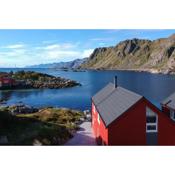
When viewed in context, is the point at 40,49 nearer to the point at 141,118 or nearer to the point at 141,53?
the point at 141,118

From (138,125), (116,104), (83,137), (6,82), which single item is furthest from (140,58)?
(138,125)

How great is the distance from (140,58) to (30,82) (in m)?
73.4

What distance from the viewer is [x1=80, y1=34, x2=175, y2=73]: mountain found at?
129 metres

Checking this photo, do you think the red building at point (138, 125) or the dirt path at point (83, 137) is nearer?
the red building at point (138, 125)

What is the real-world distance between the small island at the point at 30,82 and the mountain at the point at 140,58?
35.0m

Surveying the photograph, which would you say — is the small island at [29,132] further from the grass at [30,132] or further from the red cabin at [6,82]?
the red cabin at [6,82]

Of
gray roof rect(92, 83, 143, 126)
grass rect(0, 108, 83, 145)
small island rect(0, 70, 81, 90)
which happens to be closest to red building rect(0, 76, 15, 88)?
small island rect(0, 70, 81, 90)

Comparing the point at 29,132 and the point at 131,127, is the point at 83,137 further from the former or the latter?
the point at 131,127

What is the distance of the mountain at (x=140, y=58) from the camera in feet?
423

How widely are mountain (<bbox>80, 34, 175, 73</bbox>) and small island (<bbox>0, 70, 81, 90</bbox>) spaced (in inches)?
1376

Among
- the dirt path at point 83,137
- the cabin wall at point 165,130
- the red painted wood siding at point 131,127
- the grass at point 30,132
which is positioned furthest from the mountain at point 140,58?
the red painted wood siding at point 131,127
